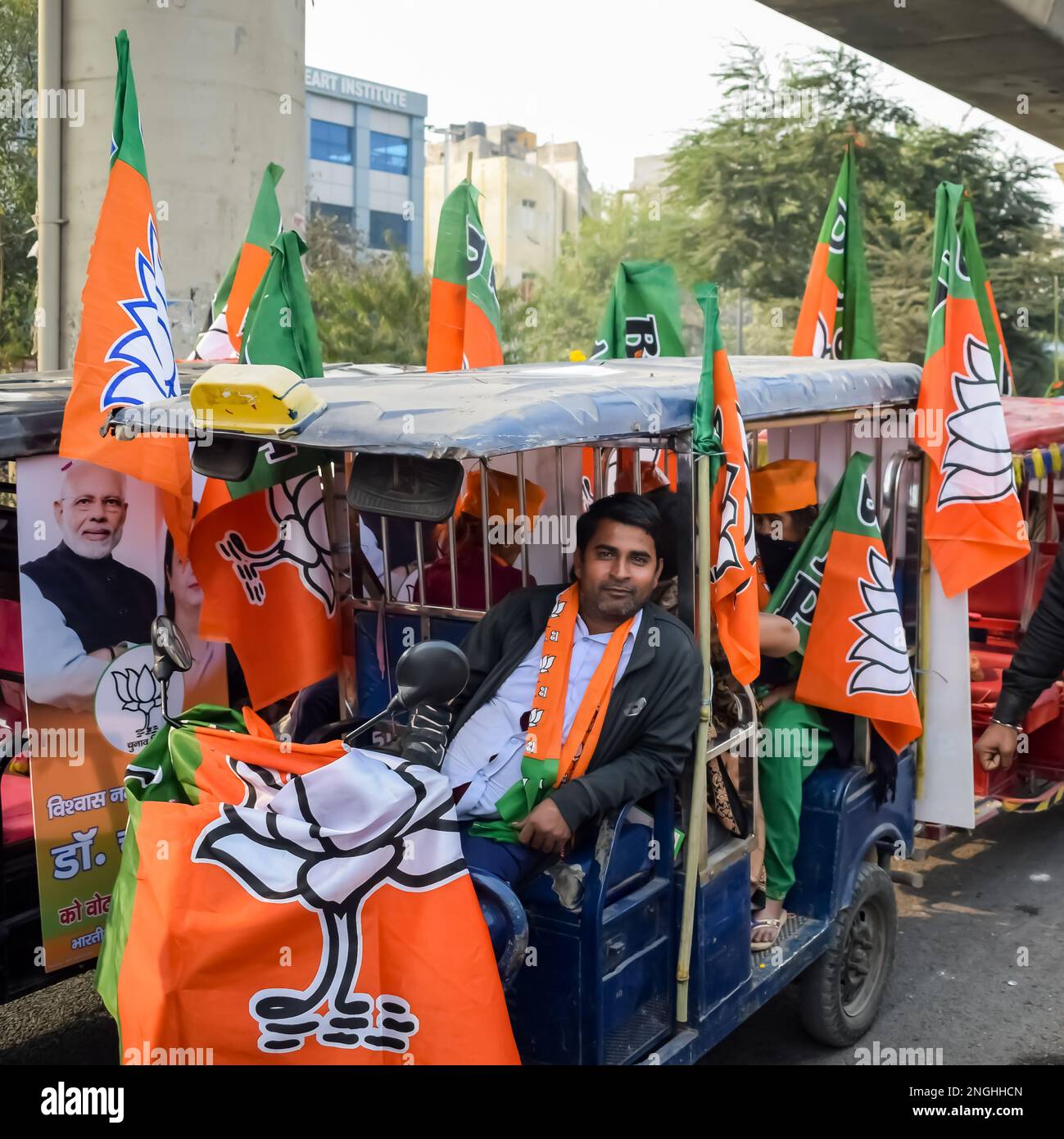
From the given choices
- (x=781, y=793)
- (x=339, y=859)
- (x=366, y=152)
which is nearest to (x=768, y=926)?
(x=781, y=793)

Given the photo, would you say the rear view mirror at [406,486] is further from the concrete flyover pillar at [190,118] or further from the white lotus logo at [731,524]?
the concrete flyover pillar at [190,118]

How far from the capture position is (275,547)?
15.0 feet

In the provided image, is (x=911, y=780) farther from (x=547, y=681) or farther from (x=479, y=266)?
(x=479, y=266)

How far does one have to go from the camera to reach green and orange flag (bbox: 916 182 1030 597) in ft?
15.1

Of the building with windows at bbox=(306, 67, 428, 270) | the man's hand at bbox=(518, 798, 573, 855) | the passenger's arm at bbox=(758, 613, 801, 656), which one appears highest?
the building with windows at bbox=(306, 67, 428, 270)

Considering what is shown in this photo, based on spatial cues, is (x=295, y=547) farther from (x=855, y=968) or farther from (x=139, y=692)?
(x=855, y=968)

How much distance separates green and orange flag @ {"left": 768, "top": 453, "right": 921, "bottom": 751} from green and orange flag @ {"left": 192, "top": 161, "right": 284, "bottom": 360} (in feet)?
11.0

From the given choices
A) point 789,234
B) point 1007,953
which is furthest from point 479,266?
point 789,234

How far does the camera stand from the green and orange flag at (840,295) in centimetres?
635

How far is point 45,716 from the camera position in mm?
3746

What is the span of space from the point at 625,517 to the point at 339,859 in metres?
1.47

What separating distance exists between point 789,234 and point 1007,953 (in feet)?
60.2

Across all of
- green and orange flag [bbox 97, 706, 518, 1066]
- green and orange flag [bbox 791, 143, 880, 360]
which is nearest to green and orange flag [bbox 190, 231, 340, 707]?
green and orange flag [bbox 97, 706, 518, 1066]

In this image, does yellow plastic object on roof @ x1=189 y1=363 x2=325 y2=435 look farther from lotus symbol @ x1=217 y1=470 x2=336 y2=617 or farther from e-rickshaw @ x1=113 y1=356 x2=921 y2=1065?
lotus symbol @ x1=217 y1=470 x2=336 y2=617
